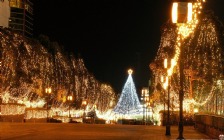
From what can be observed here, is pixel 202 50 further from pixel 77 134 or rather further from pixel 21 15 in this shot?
pixel 21 15

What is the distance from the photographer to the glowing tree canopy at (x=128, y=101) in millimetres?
117275

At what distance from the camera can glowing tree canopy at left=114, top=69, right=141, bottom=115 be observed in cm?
11728

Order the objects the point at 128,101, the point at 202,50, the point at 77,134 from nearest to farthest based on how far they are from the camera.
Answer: the point at 77,134, the point at 202,50, the point at 128,101

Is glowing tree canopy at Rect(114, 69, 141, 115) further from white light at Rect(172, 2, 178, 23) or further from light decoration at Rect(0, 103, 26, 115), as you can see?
white light at Rect(172, 2, 178, 23)

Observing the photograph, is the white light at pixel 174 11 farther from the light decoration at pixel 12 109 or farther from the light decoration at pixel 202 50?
the light decoration at pixel 12 109

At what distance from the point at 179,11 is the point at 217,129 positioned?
35.8 ft

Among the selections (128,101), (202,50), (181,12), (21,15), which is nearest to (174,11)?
(181,12)

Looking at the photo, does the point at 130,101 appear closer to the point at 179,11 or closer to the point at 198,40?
the point at 198,40

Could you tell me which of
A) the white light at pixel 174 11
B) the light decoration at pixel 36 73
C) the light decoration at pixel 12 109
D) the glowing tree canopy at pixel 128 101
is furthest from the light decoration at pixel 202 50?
the glowing tree canopy at pixel 128 101

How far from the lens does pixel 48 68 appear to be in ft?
253

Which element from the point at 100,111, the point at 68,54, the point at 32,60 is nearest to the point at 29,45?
the point at 32,60

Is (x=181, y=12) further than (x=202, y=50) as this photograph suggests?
No

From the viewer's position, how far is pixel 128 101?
11962cm

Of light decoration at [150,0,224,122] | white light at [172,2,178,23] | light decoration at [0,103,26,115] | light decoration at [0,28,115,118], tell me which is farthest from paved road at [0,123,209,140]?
light decoration at [0,28,115,118]
